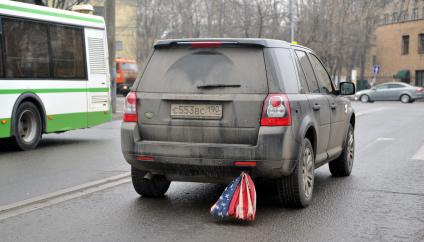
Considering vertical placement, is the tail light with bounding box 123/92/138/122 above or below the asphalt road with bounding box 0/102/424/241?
above

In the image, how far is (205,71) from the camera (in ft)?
21.3

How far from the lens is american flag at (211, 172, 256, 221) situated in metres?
5.99

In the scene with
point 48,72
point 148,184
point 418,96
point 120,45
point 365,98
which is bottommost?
point 365,98

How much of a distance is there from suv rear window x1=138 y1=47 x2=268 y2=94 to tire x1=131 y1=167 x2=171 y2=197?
0.95 m

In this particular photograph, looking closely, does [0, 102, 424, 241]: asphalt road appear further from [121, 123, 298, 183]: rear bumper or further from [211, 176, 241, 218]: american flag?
[121, 123, 298, 183]: rear bumper

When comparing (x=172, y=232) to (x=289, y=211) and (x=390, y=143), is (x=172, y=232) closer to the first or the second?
(x=289, y=211)

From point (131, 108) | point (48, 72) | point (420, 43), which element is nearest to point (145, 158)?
point (131, 108)

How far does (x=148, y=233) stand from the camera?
18.5 ft

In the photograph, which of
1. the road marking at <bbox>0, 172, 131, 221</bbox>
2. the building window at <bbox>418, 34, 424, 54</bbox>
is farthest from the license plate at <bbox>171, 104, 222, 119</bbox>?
the building window at <bbox>418, 34, 424, 54</bbox>

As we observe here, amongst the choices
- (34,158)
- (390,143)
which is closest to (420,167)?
(390,143)

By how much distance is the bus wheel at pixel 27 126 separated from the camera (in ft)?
40.7

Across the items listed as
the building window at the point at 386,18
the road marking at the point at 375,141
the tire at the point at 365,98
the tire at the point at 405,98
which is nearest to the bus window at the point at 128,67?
the tire at the point at 365,98

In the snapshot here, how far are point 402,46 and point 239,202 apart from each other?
214 ft

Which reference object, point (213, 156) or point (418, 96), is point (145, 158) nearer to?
point (213, 156)
